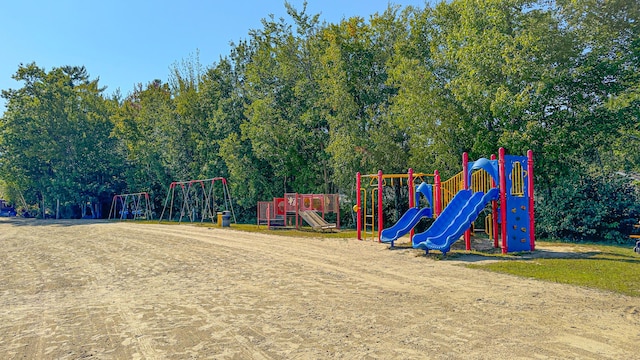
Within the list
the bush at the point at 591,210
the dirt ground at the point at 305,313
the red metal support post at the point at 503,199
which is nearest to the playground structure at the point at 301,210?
the bush at the point at 591,210

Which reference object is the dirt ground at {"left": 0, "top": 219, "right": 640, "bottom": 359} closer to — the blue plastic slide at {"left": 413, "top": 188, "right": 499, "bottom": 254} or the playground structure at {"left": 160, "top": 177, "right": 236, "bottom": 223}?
the blue plastic slide at {"left": 413, "top": 188, "right": 499, "bottom": 254}

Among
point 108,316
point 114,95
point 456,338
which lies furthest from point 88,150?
point 456,338

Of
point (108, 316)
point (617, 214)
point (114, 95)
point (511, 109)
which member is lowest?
point (108, 316)

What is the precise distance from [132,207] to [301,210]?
2528 cm

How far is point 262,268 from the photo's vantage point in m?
10.6

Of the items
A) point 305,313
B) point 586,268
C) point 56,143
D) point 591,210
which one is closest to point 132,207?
point 56,143

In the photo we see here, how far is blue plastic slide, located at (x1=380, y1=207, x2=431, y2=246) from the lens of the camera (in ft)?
47.7

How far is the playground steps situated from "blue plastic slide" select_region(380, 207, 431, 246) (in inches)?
268

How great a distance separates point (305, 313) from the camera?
639 centimetres

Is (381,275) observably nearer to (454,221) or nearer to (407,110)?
(454,221)

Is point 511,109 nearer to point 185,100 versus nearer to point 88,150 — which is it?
point 185,100

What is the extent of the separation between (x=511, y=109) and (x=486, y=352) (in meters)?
13.9

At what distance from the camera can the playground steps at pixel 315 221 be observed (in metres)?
21.9

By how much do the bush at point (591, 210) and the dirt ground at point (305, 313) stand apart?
8197 millimetres
